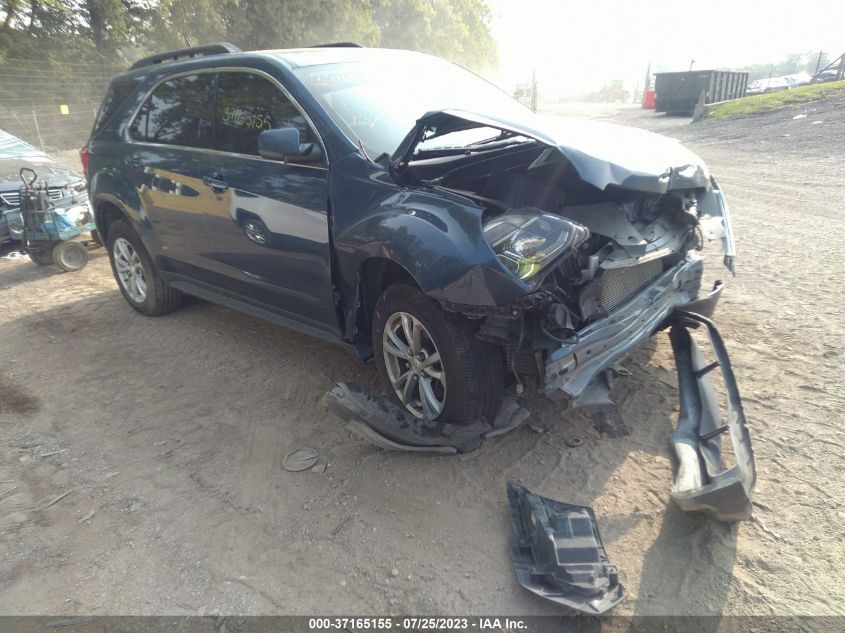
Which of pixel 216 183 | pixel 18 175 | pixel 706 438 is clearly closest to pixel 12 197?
pixel 18 175

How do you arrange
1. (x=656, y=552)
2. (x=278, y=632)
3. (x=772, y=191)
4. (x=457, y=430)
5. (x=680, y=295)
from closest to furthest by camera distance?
(x=278, y=632), (x=656, y=552), (x=457, y=430), (x=680, y=295), (x=772, y=191)

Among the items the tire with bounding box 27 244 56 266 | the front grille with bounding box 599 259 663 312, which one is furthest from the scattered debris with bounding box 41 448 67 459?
the tire with bounding box 27 244 56 266

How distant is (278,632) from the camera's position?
2221 mm

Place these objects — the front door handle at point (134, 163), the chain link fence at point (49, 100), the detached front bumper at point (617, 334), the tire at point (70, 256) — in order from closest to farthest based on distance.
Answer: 1. the detached front bumper at point (617, 334)
2. the front door handle at point (134, 163)
3. the tire at point (70, 256)
4. the chain link fence at point (49, 100)

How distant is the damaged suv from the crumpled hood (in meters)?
0.01

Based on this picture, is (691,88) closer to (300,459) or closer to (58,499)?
(300,459)

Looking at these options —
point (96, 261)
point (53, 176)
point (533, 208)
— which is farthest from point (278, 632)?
point (53, 176)

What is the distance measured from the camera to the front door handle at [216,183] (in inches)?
149

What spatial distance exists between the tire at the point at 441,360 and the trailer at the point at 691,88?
21.5m

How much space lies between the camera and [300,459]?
3205 millimetres

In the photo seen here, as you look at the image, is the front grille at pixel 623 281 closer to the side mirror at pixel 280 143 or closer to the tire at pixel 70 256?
the side mirror at pixel 280 143

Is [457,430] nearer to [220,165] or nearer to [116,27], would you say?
[220,165]

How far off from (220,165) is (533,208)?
7.25ft

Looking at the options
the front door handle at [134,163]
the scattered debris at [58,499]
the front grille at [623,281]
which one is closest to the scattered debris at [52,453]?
the scattered debris at [58,499]
